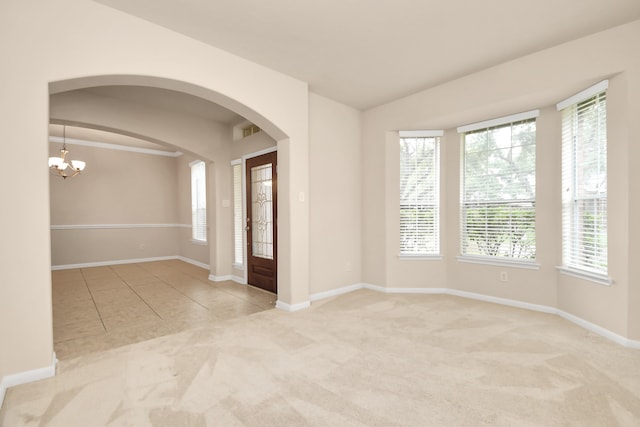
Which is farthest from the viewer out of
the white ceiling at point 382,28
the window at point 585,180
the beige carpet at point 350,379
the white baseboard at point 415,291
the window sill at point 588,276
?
the white baseboard at point 415,291

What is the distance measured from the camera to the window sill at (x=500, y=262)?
12.5 ft

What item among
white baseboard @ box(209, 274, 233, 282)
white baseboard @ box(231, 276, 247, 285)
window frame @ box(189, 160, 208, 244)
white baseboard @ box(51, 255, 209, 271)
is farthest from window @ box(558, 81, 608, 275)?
window frame @ box(189, 160, 208, 244)

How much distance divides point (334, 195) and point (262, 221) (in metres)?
1.30

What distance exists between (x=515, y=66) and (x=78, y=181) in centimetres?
864

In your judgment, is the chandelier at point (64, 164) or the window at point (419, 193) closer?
Result: the window at point (419, 193)

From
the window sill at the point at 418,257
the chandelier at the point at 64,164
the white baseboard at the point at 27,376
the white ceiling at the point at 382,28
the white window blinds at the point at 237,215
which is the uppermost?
the white ceiling at the point at 382,28

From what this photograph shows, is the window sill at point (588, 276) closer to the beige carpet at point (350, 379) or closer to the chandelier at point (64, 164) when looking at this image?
the beige carpet at point (350, 379)

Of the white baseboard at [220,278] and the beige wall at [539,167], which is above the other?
the beige wall at [539,167]

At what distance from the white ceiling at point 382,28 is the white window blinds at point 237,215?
251cm

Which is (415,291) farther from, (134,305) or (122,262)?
(122,262)

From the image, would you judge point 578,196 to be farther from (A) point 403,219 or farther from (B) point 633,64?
(A) point 403,219

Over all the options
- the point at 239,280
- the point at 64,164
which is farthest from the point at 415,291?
the point at 64,164

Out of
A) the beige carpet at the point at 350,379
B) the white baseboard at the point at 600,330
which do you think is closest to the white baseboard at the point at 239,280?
the beige carpet at the point at 350,379

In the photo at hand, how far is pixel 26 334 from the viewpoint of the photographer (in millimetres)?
2219
